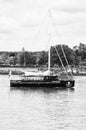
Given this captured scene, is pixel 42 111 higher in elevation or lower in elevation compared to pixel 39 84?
lower

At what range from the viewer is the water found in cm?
6781

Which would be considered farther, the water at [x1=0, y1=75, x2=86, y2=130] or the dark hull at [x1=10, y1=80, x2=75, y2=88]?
the dark hull at [x1=10, y1=80, x2=75, y2=88]

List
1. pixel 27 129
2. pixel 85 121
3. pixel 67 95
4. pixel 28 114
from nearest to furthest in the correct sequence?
1. pixel 27 129
2. pixel 85 121
3. pixel 28 114
4. pixel 67 95

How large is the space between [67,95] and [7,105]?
25.6 meters

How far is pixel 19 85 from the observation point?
5182 inches

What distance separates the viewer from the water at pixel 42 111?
222ft

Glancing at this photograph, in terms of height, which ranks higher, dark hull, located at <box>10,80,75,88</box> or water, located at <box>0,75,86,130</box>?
dark hull, located at <box>10,80,75,88</box>

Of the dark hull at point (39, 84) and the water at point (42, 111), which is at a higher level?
the dark hull at point (39, 84)

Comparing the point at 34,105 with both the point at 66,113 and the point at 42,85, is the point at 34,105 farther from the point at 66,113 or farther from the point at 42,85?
the point at 42,85

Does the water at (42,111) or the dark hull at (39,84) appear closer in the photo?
the water at (42,111)

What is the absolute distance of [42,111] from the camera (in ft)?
264

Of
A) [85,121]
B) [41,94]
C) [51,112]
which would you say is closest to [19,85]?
[41,94]

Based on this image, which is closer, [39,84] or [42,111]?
[42,111]

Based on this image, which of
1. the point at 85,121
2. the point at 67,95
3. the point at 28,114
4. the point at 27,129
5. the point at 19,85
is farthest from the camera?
the point at 19,85
